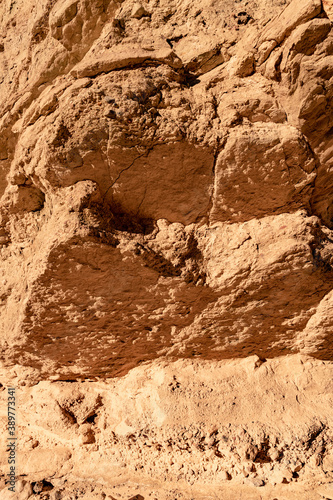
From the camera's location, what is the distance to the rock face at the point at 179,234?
66.6 inches

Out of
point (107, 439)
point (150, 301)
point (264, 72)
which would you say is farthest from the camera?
point (107, 439)

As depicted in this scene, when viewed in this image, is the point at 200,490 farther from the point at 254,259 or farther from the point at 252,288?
the point at 254,259

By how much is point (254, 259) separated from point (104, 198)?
825 millimetres

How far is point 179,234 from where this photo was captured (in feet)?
5.99

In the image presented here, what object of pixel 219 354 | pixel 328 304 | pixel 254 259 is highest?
pixel 254 259

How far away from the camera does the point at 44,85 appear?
208cm

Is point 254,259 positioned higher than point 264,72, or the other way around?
point 264,72

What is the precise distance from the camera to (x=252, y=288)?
1.83 metres

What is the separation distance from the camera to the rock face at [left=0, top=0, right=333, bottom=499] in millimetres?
1692

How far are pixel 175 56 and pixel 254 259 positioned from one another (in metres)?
1.11

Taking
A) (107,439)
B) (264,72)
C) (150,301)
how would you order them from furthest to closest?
(107,439), (150,301), (264,72)

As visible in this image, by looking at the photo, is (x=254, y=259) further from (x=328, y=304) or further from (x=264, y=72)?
(x=264, y=72)

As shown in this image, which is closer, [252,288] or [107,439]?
[252,288]

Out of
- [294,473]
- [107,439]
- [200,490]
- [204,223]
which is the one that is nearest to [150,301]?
[204,223]
